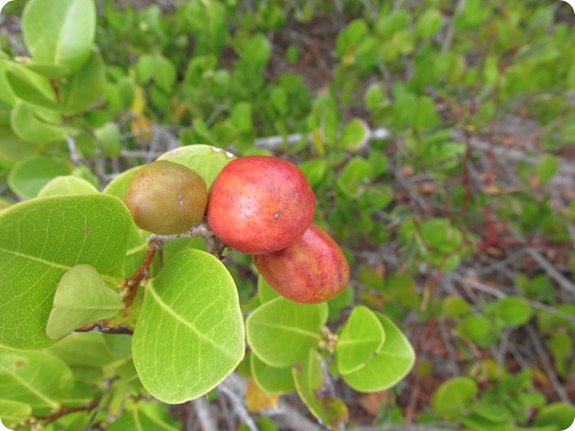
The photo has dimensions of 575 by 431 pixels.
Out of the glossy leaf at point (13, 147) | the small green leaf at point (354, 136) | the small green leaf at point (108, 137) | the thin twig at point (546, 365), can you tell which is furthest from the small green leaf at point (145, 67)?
the thin twig at point (546, 365)

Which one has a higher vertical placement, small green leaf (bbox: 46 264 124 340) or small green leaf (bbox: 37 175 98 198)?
small green leaf (bbox: 46 264 124 340)

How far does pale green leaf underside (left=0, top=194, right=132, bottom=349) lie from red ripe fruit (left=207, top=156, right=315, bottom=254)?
0.16 meters

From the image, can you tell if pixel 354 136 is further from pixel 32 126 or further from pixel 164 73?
pixel 32 126

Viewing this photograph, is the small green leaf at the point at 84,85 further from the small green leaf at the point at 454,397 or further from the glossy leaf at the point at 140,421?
the small green leaf at the point at 454,397

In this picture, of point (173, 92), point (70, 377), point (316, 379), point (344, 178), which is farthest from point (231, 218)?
point (173, 92)

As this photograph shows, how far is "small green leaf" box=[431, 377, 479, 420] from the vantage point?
5.60ft

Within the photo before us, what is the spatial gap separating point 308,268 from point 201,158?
31 centimetres

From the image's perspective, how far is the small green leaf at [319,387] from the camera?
43.9 inches

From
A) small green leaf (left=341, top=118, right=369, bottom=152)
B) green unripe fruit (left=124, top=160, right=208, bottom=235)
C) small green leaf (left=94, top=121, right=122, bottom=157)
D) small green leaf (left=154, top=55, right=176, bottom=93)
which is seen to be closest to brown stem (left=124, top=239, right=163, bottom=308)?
green unripe fruit (left=124, top=160, right=208, bottom=235)

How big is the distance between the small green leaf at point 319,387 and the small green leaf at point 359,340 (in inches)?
2.1

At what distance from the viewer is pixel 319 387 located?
1149mm

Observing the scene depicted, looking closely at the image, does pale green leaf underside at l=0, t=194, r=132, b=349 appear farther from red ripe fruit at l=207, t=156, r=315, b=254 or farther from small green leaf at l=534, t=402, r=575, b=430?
small green leaf at l=534, t=402, r=575, b=430

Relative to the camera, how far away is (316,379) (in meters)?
1.15

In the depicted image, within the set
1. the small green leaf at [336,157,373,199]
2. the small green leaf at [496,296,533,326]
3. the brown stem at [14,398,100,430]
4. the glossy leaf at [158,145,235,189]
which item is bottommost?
the small green leaf at [496,296,533,326]
